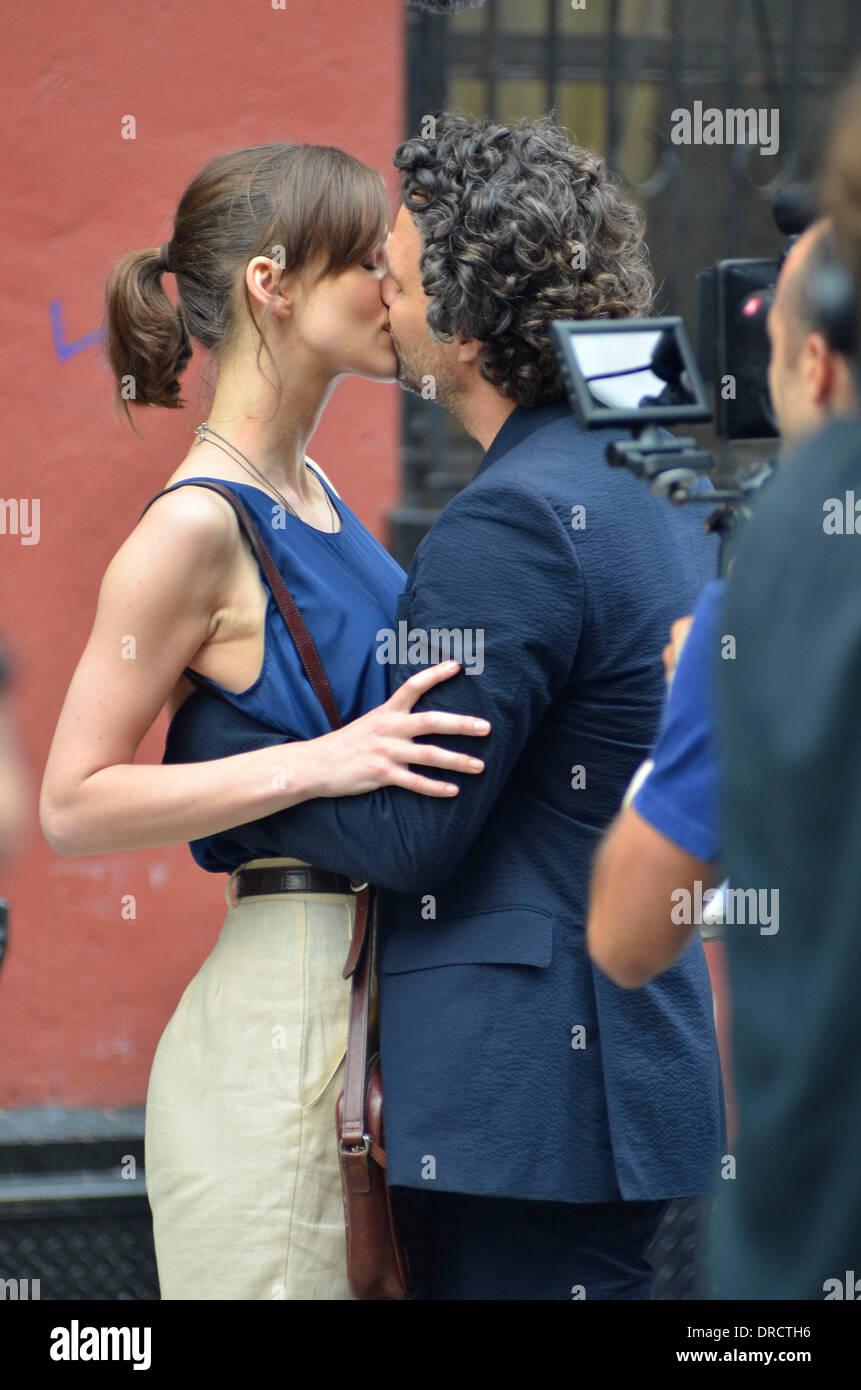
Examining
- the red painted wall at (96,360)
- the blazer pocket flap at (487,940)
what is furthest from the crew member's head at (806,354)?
the red painted wall at (96,360)

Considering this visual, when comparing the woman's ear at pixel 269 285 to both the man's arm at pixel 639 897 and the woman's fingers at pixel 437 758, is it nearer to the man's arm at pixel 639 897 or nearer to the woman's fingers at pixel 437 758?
the woman's fingers at pixel 437 758

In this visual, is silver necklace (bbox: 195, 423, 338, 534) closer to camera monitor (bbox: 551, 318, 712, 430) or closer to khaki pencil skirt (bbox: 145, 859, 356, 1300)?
khaki pencil skirt (bbox: 145, 859, 356, 1300)

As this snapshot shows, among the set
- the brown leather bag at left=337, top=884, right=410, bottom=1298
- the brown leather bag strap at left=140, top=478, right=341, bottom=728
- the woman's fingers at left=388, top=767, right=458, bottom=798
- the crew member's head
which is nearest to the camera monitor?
the crew member's head

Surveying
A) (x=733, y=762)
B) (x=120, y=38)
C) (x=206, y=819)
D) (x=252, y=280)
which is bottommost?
(x=206, y=819)

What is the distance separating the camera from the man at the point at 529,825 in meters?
1.66

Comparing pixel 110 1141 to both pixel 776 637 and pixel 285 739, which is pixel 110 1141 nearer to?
pixel 285 739

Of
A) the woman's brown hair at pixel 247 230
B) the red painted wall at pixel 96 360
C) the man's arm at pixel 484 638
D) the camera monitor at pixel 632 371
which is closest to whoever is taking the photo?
the camera monitor at pixel 632 371

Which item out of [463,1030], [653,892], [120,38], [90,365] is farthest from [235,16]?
[653,892]

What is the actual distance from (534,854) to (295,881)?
0.33 meters

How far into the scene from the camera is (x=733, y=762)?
38.1 inches

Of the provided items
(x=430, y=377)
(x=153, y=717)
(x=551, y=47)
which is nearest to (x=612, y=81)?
(x=551, y=47)

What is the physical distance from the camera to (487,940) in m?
1.74

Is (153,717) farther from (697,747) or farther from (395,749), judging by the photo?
(697,747)

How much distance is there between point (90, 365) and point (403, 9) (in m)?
1.01
